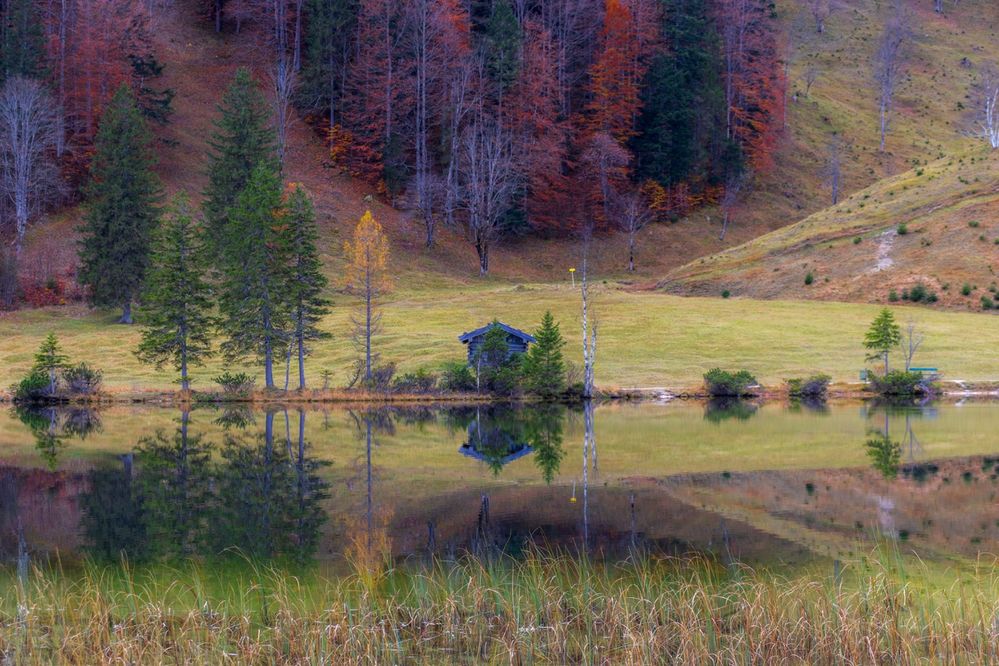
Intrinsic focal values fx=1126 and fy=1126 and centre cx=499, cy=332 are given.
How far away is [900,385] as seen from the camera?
51750 millimetres

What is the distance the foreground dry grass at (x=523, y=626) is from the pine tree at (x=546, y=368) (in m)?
34.7

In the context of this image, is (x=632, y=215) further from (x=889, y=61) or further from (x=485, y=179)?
(x=889, y=61)

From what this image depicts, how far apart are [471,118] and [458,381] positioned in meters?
47.3

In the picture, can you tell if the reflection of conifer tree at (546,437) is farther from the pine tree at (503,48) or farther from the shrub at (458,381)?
the pine tree at (503,48)

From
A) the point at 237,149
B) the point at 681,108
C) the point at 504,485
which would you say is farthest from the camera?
the point at 681,108

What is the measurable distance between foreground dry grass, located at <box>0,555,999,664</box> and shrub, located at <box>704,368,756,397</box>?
3479 cm

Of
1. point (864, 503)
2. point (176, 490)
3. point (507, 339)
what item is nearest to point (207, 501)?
point (176, 490)

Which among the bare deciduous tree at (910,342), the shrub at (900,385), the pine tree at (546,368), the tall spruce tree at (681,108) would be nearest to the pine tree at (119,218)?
the pine tree at (546,368)

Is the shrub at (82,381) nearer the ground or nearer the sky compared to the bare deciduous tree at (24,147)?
nearer the ground

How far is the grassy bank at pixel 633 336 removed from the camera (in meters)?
55.7

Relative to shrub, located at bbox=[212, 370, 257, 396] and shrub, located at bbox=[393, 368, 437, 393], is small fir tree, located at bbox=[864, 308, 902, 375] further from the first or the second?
shrub, located at bbox=[212, 370, 257, 396]

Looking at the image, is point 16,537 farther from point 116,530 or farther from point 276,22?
point 276,22

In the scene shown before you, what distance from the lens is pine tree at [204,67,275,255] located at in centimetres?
7575

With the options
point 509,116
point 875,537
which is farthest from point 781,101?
point 875,537
